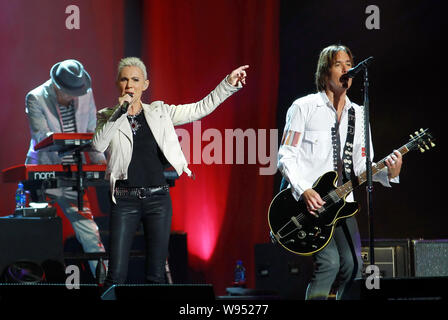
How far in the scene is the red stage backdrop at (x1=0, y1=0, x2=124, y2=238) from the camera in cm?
672

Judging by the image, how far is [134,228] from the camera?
160 inches

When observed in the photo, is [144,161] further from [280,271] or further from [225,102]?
[225,102]

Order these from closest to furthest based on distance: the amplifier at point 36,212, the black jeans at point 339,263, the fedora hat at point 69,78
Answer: the black jeans at point 339,263 → the amplifier at point 36,212 → the fedora hat at point 69,78

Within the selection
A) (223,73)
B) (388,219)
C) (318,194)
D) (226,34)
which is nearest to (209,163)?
(223,73)

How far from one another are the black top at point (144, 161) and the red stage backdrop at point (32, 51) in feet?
9.55

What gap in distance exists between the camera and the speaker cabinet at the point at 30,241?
498 cm

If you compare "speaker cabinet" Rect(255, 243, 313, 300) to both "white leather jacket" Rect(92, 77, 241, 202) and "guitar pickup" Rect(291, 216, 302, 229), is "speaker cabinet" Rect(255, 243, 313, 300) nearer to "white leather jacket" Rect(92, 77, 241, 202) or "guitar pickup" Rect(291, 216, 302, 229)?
"guitar pickup" Rect(291, 216, 302, 229)

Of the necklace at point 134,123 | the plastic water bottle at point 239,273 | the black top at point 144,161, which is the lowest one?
the plastic water bottle at point 239,273

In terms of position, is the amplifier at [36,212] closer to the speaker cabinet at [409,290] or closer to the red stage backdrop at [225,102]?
the red stage backdrop at [225,102]
